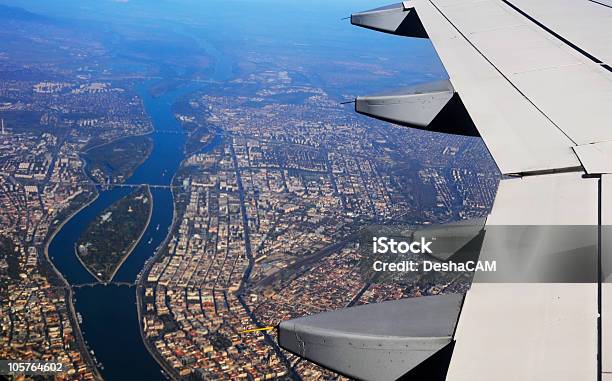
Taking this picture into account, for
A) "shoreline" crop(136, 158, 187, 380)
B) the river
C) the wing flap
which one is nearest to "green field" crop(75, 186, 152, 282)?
the river

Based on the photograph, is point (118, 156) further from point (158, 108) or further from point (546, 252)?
point (546, 252)

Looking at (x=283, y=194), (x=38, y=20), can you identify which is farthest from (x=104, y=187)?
(x=38, y=20)

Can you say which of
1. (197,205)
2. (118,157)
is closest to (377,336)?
(197,205)

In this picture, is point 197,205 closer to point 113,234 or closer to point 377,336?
point 113,234

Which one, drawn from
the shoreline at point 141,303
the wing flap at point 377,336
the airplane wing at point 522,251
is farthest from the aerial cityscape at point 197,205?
the wing flap at point 377,336

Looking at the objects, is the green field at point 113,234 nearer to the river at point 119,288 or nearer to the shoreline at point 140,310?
the river at point 119,288

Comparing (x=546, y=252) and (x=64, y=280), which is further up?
(x=546, y=252)
